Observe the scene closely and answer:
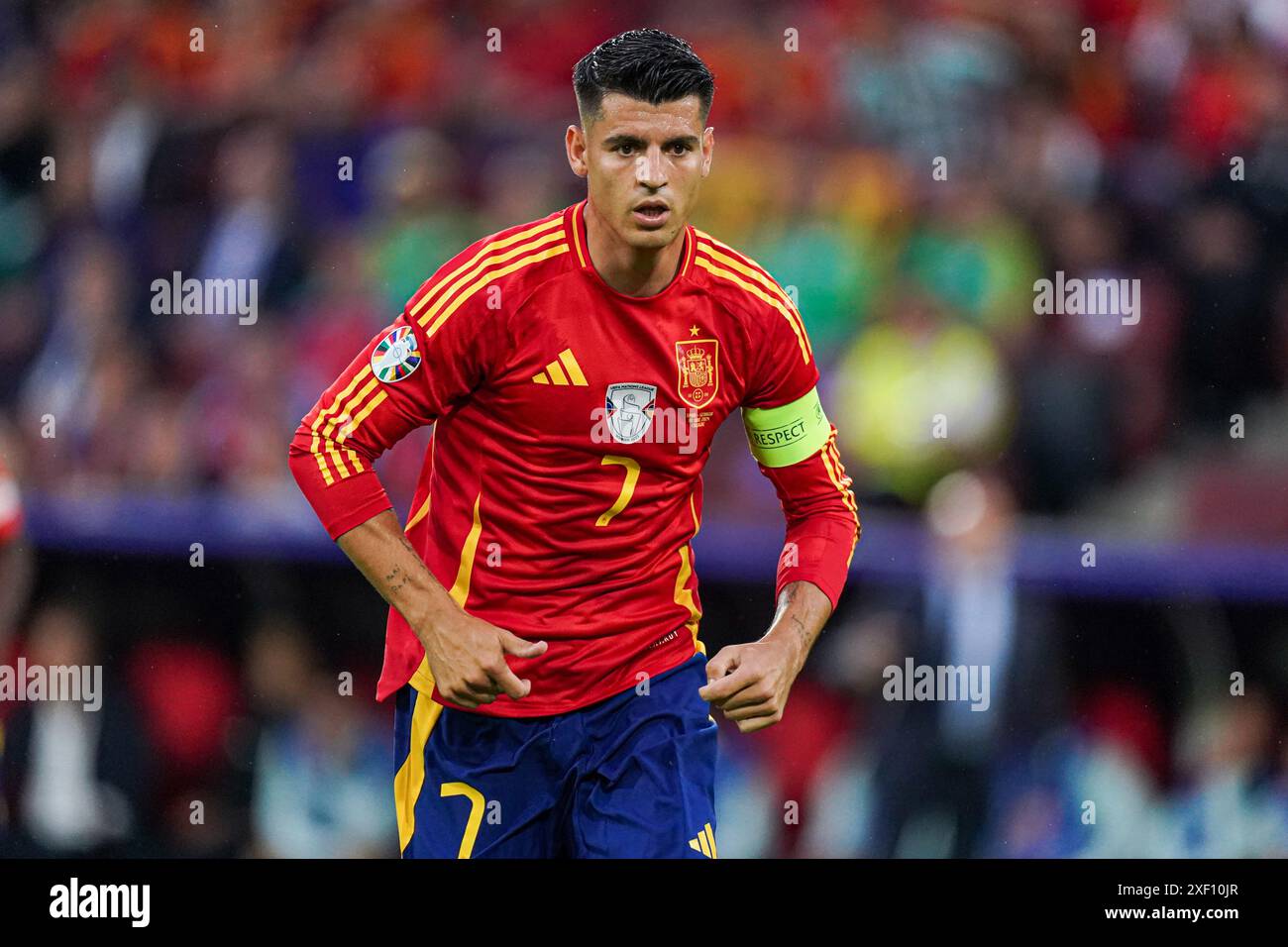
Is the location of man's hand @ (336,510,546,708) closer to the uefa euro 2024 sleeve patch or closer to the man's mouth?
the uefa euro 2024 sleeve patch

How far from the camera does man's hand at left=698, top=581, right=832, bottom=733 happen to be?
3184 millimetres

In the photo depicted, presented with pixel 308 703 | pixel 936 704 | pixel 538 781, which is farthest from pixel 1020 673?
pixel 538 781

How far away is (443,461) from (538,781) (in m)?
0.68

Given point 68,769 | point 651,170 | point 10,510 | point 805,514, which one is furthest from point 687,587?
point 10,510

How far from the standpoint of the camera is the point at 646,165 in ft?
11.1

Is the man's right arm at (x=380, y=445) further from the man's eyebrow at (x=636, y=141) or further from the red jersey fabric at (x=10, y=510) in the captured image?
the red jersey fabric at (x=10, y=510)

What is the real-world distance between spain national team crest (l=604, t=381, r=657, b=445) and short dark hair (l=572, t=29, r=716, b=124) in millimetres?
553

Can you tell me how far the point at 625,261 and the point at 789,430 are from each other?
0.52 meters

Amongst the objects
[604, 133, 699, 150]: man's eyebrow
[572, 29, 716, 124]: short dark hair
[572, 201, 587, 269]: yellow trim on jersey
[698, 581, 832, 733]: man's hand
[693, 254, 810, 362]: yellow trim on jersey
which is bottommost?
[698, 581, 832, 733]: man's hand

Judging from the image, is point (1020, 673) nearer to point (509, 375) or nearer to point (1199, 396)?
point (1199, 396)

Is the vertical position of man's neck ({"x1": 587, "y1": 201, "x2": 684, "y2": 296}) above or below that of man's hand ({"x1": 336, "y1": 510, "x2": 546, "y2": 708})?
above

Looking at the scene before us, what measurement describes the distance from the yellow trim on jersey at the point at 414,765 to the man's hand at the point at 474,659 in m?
0.30

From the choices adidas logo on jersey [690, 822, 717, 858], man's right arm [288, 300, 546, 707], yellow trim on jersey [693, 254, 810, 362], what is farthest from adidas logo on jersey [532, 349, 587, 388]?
adidas logo on jersey [690, 822, 717, 858]

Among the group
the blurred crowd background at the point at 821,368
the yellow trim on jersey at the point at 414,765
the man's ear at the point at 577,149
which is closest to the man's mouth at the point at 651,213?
the man's ear at the point at 577,149
